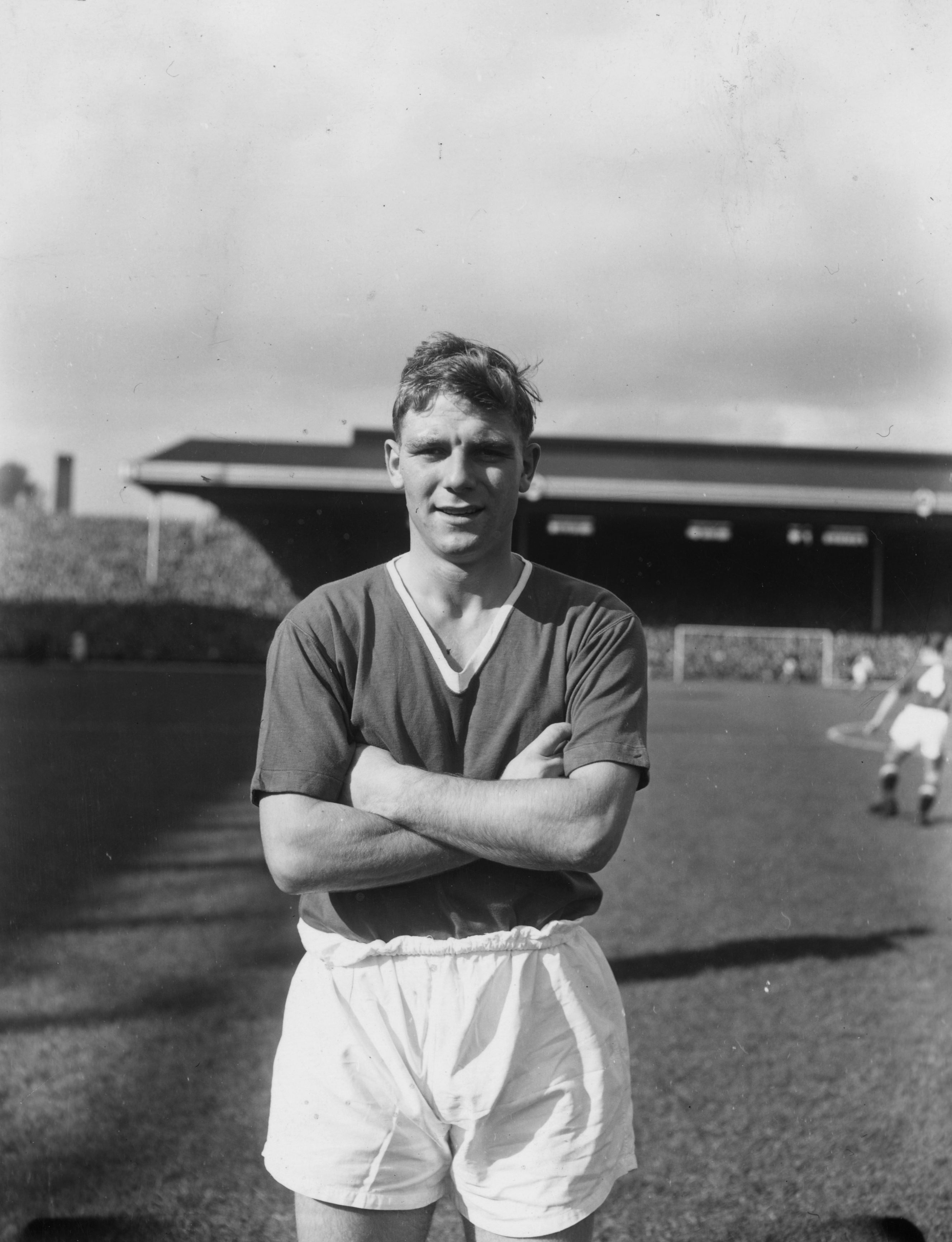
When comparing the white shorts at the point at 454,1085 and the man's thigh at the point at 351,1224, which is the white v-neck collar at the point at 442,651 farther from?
the man's thigh at the point at 351,1224

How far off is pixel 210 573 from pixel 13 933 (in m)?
3.25

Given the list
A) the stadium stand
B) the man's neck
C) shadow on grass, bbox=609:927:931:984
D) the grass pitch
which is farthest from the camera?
shadow on grass, bbox=609:927:931:984

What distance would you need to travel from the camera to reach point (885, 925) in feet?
16.9

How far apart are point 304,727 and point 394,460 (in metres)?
0.40

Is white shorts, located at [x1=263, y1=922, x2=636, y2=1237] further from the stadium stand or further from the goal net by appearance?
the goal net

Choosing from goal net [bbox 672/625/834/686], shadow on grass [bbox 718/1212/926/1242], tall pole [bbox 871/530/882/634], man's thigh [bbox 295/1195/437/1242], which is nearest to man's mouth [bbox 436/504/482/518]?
man's thigh [bbox 295/1195/437/1242]

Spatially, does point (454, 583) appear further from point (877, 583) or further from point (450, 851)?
point (877, 583)

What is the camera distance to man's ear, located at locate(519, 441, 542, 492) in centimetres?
166

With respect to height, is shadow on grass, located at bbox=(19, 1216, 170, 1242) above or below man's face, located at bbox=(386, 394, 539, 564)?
below

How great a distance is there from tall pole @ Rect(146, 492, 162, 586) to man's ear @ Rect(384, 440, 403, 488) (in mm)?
856

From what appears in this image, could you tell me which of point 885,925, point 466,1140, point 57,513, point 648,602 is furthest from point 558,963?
point 885,925

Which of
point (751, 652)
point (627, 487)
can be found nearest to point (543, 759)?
point (627, 487)

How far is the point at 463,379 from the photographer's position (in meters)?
1.57

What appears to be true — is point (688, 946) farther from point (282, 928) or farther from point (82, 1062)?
point (82, 1062)
